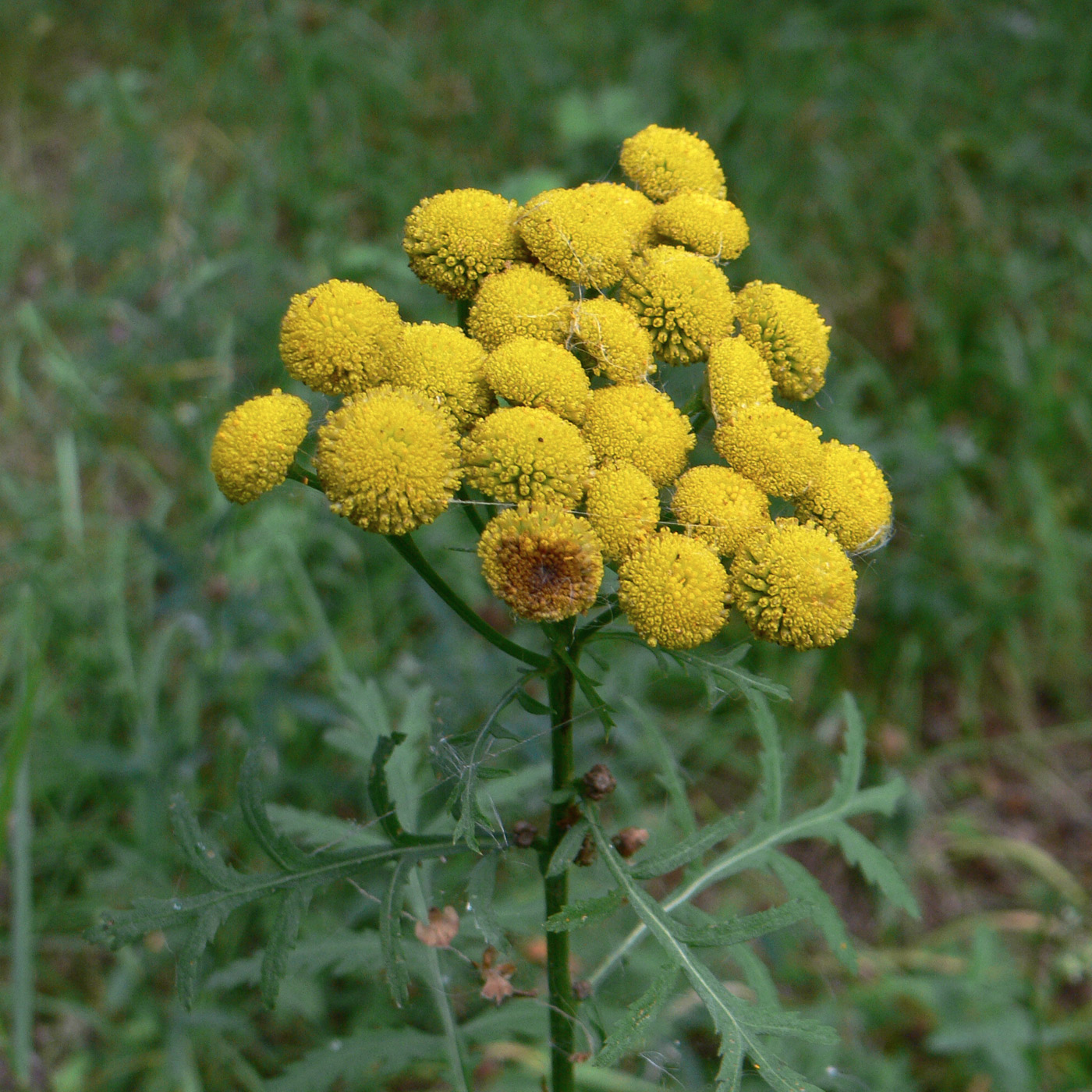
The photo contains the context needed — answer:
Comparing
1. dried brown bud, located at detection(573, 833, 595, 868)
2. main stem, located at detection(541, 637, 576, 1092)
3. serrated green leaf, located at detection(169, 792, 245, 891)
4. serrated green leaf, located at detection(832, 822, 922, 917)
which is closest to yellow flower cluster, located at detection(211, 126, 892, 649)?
main stem, located at detection(541, 637, 576, 1092)

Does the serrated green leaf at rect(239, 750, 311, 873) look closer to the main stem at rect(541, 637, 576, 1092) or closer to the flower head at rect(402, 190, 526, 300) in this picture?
the main stem at rect(541, 637, 576, 1092)

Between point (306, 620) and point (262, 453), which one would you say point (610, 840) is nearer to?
point (262, 453)

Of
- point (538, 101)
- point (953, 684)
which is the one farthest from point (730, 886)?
point (538, 101)

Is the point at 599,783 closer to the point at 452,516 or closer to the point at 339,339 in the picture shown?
the point at 339,339

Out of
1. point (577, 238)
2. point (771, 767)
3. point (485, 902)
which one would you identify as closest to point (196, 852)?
point (485, 902)

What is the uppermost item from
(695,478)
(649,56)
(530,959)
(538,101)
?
(649,56)
